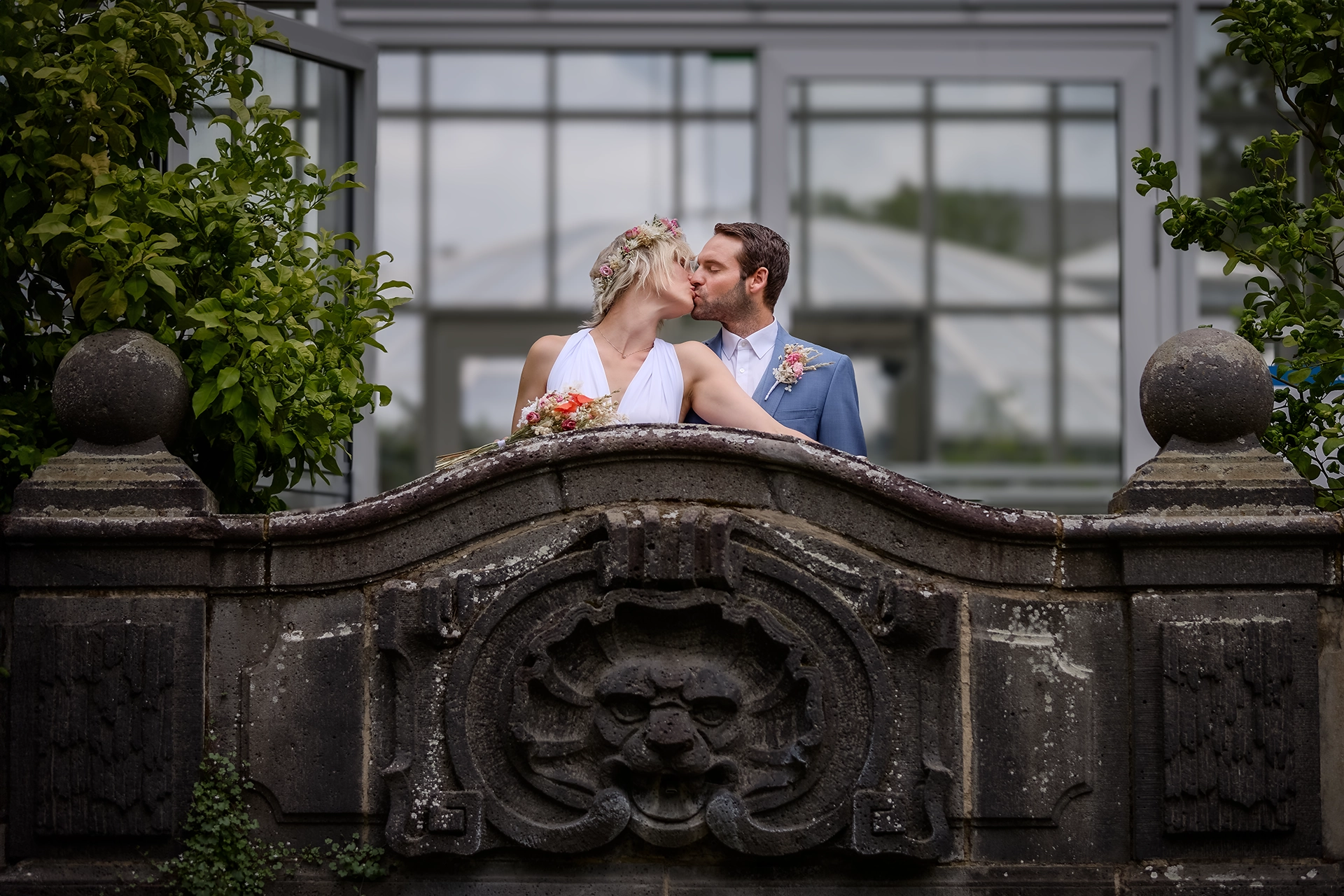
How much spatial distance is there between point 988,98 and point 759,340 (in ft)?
22.5

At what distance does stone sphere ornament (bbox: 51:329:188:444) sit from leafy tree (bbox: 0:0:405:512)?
0.37 feet

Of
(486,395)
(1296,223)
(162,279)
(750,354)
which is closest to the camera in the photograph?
(162,279)

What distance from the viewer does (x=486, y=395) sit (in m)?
11.8

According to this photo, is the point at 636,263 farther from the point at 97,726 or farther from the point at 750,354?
the point at 97,726

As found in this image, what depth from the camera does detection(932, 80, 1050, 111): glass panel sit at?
35.2 ft

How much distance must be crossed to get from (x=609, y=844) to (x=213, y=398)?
5.47 feet

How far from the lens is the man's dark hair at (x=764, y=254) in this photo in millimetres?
4758

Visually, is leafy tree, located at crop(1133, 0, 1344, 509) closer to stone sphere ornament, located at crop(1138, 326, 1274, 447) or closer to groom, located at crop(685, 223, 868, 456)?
stone sphere ornament, located at crop(1138, 326, 1274, 447)

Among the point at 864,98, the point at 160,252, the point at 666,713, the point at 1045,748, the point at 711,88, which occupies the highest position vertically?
the point at 711,88

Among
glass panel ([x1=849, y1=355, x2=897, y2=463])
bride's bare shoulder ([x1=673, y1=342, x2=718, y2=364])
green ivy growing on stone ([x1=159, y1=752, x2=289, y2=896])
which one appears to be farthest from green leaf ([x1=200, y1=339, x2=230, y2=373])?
glass panel ([x1=849, y1=355, x2=897, y2=463])

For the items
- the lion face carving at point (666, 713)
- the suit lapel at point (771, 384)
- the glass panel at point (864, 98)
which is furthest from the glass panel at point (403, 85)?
the lion face carving at point (666, 713)

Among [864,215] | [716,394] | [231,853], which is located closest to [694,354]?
[716,394]

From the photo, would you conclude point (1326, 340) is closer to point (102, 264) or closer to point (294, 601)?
point (294, 601)

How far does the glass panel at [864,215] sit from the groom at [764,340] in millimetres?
5857
